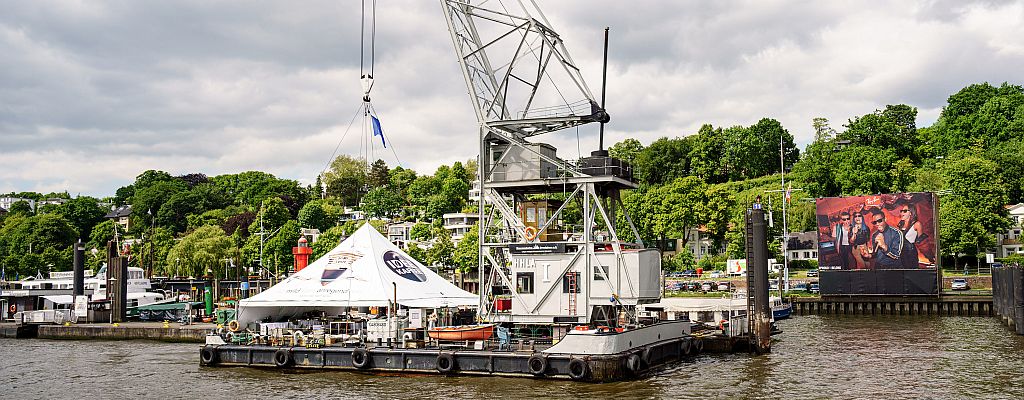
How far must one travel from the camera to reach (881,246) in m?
76.4

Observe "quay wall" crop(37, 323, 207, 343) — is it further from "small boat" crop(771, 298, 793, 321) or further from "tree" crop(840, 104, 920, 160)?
"tree" crop(840, 104, 920, 160)

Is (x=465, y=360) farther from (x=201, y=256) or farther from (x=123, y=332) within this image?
(x=201, y=256)

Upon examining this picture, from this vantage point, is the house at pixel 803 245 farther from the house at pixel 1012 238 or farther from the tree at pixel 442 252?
the tree at pixel 442 252

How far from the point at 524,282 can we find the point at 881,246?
156ft

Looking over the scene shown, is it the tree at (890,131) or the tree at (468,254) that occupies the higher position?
the tree at (890,131)

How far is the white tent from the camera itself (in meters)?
44.0

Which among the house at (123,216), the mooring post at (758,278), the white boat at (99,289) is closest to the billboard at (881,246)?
the mooring post at (758,278)

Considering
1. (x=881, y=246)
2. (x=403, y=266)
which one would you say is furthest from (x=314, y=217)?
(x=403, y=266)

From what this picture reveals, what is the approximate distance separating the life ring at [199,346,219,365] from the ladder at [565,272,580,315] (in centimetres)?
1676

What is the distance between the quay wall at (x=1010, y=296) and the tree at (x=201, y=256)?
84.6 metres

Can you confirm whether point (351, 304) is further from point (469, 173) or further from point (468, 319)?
point (469, 173)

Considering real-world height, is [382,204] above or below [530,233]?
above

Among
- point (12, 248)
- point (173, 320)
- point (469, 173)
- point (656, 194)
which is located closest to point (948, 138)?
point (656, 194)

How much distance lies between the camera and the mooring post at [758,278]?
42688 millimetres
